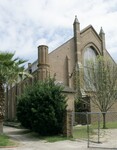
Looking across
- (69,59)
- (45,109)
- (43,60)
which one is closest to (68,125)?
(45,109)

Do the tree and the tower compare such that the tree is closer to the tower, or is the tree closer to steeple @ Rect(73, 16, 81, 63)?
the tower

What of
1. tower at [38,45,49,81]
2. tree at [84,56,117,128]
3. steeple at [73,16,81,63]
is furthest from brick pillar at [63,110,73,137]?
steeple at [73,16,81,63]

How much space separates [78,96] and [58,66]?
674 centimetres

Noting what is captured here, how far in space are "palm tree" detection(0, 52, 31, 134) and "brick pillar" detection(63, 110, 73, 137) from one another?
4724mm

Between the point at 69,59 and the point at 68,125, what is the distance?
2568 cm

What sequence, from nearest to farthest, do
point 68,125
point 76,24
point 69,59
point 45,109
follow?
point 68,125 < point 45,109 < point 69,59 < point 76,24

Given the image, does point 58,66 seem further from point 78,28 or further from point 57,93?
point 57,93

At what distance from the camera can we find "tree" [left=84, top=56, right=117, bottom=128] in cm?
3344

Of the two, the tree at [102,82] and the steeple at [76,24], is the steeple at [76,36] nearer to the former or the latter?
the steeple at [76,24]

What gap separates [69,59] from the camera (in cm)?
4784

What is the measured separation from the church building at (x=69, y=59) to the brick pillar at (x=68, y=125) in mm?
15757

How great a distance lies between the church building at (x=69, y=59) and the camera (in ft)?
137

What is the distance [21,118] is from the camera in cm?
2641

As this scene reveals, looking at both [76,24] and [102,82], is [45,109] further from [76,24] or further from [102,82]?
[76,24]
